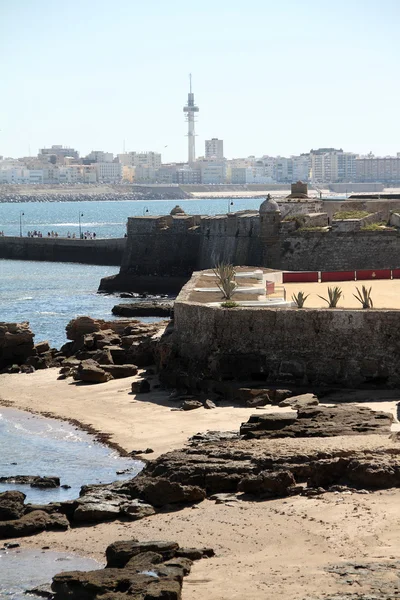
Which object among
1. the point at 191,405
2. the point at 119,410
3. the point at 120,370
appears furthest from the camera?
the point at 120,370

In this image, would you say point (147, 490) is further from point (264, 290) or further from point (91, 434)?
point (264, 290)

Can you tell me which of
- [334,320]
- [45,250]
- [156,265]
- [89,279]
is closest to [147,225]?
[156,265]

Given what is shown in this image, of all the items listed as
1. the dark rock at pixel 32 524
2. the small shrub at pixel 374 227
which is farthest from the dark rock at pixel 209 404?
the small shrub at pixel 374 227

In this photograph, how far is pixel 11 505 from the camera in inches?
653

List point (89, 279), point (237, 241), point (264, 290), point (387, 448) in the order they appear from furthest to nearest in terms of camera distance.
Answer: point (89, 279) → point (237, 241) → point (264, 290) → point (387, 448)

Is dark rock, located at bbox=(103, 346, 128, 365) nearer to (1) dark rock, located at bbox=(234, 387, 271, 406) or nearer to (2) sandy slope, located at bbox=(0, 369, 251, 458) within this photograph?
(2) sandy slope, located at bbox=(0, 369, 251, 458)

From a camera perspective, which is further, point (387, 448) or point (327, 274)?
point (327, 274)

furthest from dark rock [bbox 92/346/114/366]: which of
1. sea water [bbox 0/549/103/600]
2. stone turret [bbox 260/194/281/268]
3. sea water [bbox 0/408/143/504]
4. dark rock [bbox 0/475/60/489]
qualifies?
stone turret [bbox 260/194/281/268]

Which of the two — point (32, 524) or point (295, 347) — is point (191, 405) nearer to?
point (295, 347)

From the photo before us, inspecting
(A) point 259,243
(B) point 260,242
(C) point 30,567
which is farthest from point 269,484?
(A) point 259,243

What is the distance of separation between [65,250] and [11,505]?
62.7 m

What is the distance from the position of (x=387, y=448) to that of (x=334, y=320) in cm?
722

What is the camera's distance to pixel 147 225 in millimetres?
58188

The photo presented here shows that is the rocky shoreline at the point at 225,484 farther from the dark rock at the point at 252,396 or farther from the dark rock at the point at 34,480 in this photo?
the dark rock at the point at 252,396
